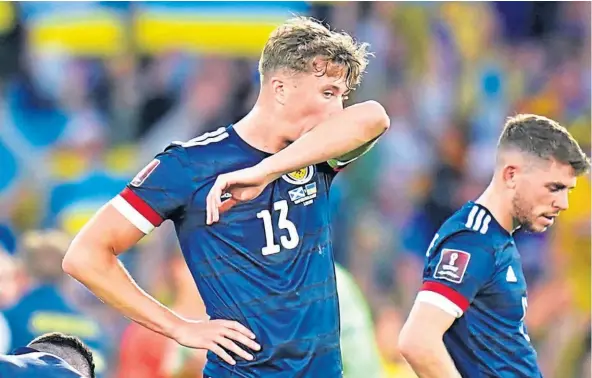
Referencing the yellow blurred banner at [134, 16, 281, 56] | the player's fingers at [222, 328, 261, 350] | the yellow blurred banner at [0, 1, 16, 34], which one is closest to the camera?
the player's fingers at [222, 328, 261, 350]

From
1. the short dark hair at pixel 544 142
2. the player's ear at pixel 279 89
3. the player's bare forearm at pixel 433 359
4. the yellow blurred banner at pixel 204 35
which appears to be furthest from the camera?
the yellow blurred banner at pixel 204 35

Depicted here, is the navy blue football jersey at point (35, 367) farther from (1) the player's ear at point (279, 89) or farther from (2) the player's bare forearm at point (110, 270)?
(1) the player's ear at point (279, 89)

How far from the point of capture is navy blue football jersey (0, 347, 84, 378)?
9.75 feet

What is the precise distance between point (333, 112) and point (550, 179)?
108 cm

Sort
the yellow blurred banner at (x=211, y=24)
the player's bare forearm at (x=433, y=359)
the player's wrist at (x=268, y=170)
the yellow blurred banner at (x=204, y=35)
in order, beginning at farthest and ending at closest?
1. the yellow blurred banner at (x=204, y=35)
2. the yellow blurred banner at (x=211, y=24)
3. the player's bare forearm at (x=433, y=359)
4. the player's wrist at (x=268, y=170)

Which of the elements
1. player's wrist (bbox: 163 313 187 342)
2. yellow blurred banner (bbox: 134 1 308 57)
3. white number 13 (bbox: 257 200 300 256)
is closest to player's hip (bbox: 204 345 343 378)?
player's wrist (bbox: 163 313 187 342)

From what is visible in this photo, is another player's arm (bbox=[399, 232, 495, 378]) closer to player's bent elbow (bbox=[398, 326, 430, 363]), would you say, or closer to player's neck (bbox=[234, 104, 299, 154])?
player's bent elbow (bbox=[398, 326, 430, 363])

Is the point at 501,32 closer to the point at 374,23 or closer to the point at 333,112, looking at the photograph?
the point at 374,23

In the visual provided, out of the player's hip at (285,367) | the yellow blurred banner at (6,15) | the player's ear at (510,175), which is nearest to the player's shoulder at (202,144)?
the player's hip at (285,367)

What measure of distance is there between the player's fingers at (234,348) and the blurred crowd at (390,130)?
13.5ft

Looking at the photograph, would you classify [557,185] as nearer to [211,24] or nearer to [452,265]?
[452,265]

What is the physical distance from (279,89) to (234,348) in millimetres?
933

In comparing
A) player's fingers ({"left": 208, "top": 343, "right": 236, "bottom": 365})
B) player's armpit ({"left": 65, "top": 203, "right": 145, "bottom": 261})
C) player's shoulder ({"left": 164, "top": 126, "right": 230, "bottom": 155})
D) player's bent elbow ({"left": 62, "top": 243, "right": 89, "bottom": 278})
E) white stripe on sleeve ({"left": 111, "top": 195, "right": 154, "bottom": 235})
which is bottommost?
player's fingers ({"left": 208, "top": 343, "right": 236, "bottom": 365})

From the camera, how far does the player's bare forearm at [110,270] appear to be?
14.3ft
